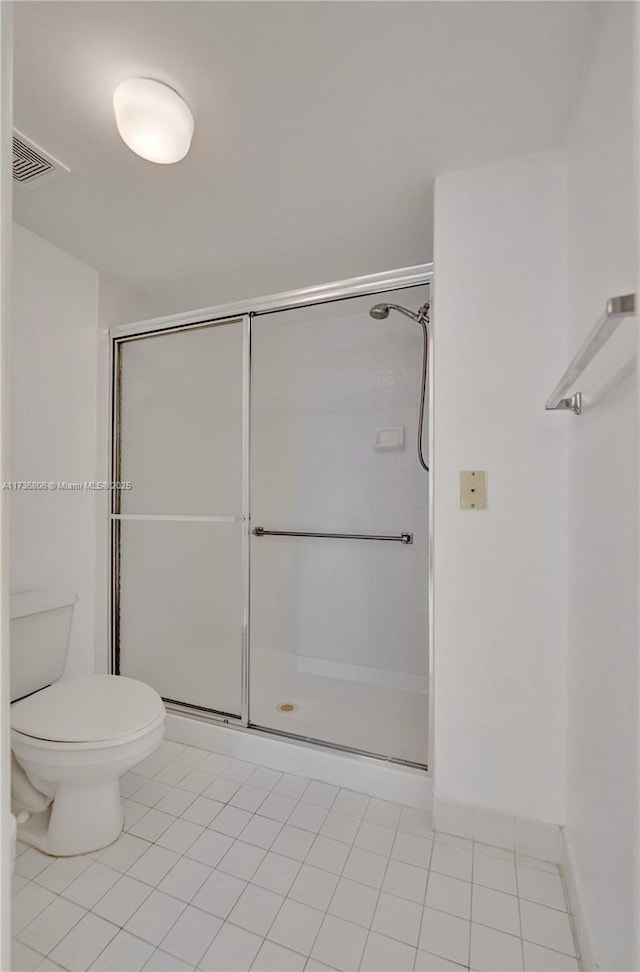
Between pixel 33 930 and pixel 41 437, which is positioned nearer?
pixel 33 930

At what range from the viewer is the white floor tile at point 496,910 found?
4.03 ft

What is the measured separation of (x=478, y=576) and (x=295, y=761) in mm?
1057

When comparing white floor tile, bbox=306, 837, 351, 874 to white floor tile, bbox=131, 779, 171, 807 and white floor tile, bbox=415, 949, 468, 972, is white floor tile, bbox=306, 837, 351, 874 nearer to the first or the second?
white floor tile, bbox=415, 949, 468, 972

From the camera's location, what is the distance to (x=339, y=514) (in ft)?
8.61

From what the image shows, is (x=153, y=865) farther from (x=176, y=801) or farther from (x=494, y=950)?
(x=494, y=950)

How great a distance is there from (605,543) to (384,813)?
4.11 ft

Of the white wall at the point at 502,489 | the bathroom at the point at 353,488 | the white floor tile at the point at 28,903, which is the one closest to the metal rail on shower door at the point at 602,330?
the bathroom at the point at 353,488

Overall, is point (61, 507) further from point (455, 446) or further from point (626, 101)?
point (626, 101)

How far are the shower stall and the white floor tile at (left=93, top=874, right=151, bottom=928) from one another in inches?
29.0

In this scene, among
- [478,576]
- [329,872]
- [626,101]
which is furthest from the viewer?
[478,576]

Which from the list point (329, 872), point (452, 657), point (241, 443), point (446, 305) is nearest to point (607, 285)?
point (446, 305)

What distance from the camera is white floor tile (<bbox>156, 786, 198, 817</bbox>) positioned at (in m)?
1.66

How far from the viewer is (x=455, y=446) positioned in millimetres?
1552

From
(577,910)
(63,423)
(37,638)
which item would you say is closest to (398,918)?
(577,910)
